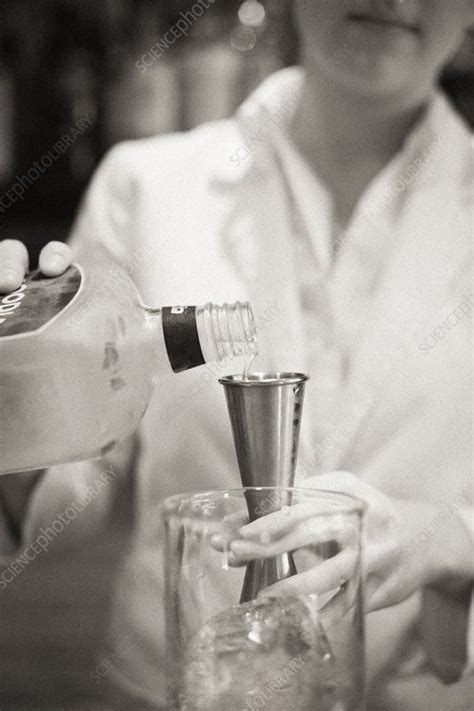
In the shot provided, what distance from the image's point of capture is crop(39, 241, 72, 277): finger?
576 millimetres

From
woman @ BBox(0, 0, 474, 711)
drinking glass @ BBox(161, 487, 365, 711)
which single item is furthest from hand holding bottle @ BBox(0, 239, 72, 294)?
woman @ BBox(0, 0, 474, 711)

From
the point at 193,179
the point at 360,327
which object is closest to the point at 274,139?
the point at 193,179

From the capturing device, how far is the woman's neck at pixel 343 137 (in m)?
1.00

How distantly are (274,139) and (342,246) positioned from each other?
15cm

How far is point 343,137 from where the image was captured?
1.02 metres

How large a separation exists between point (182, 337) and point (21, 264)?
146 millimetres

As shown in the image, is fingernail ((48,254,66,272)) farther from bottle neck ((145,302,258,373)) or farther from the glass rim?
the glass rim

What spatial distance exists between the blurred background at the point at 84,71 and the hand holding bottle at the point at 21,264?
1.05 m

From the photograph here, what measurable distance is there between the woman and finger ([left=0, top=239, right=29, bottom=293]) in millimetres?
322

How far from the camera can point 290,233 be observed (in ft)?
3.34

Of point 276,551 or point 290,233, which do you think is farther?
point 290,233

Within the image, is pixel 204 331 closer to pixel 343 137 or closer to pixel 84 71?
pixel 343 137

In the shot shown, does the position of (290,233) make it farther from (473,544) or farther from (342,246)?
(473,544)

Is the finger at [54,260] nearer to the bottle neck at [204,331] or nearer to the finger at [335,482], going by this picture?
the bottle neck at [204,331]
